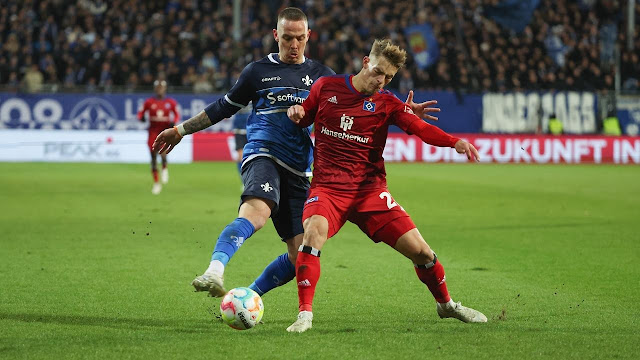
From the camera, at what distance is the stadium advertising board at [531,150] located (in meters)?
28.5

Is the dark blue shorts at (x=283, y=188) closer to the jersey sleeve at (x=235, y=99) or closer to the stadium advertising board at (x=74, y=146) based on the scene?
the jersey sleeve at (x=235, y=99)

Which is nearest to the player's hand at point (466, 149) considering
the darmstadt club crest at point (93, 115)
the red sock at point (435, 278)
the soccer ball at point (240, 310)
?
the red sock at point (435, 278)

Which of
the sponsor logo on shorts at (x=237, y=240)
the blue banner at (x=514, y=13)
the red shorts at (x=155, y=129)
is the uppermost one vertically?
the sponsor logo on shorts at (x=237, y=240)

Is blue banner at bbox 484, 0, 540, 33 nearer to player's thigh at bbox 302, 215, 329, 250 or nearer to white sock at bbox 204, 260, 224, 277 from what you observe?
player's thigh at bbox 302, 215, 329, 250

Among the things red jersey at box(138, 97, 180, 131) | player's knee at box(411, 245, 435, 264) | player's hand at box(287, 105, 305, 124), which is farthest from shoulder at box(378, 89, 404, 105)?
red jersey at box(138, 97, 180, 131)

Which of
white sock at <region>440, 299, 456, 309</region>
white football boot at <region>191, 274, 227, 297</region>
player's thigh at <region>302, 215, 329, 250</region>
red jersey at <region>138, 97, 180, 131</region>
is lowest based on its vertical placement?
red jersey at <region>138, 97, 180, 131</region>

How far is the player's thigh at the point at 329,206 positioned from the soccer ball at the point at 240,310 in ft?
2.12

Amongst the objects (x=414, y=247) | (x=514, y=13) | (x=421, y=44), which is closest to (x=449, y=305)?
(x=414, y=247)

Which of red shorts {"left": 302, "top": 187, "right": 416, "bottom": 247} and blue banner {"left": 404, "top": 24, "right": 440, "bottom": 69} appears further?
blue banner {"left": 404, "top": 24, "right": 440, "bottom": 69}

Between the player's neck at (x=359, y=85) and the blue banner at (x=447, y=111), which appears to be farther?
the blue banner at (x=447, y=111)

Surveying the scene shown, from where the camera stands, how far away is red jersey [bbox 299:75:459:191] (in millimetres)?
6469

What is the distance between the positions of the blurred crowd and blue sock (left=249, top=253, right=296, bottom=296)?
21.1 metres

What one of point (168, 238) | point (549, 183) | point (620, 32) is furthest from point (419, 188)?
point (620, 32)

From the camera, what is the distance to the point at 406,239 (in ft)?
20.9
